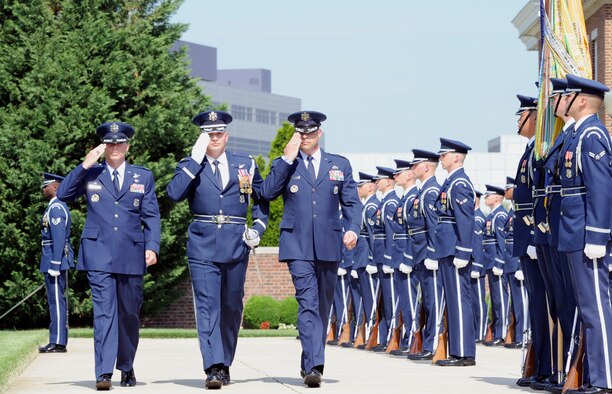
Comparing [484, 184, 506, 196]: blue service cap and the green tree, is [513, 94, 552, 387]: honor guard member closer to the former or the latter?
[484, 184, 506, 196]: blue service cap

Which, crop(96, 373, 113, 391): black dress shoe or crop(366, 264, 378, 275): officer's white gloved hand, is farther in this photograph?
crop(366, 264, 378, 275): officer's white gloved hand

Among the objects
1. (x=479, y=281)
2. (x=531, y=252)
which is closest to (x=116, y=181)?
(x=531, y=252)

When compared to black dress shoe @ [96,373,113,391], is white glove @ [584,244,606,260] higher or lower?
higher

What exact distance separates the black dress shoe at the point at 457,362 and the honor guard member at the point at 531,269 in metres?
2.94

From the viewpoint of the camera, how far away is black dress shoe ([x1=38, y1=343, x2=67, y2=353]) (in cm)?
1830

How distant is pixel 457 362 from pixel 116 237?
4569 mm

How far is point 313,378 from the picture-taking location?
11.5 metres

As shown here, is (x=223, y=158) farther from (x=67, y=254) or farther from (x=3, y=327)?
(x=3, y=327)

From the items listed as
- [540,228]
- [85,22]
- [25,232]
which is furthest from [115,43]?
[540,228]

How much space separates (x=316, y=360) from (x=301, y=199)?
1.53 meters

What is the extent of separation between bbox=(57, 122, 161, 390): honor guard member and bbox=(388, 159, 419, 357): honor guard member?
5907 mm

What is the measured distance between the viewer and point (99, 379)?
11531 mm

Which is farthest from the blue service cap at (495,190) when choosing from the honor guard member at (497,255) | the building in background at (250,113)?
the building in background at (250,113)

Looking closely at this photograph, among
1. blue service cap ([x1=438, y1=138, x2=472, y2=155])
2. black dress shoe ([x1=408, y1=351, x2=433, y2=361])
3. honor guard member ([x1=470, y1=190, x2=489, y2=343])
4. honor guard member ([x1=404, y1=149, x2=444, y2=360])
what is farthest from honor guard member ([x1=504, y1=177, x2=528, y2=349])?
blue service cap ([x1=438, y1=138, x2=472, y2=155])
